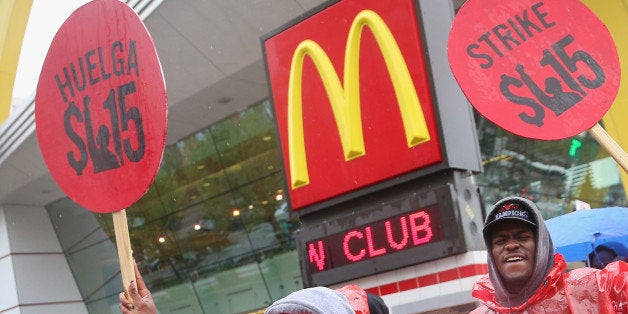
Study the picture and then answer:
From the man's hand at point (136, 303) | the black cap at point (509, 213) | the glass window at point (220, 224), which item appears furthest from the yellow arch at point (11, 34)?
the black cap at point (509, 213)

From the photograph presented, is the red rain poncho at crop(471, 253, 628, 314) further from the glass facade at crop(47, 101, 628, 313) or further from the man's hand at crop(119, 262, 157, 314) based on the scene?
the glass facade at crop(47, 101, 628, 313)

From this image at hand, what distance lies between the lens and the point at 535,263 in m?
2.83

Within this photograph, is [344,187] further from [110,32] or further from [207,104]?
[207,104]

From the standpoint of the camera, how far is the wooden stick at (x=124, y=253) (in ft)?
10.7

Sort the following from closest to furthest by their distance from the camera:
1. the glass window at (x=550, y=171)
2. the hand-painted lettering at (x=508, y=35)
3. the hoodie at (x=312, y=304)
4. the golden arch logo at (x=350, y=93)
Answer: the hoodie at (x=312, y=304)
the hand-painted lettering at (x=508, y=35)
the golden arch logo at (x=350, y=93)
the glass window at (x=550, y=171)

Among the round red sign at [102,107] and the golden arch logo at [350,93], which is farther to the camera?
the golden arch logo at [350,93]

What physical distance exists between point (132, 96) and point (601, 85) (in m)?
2.11

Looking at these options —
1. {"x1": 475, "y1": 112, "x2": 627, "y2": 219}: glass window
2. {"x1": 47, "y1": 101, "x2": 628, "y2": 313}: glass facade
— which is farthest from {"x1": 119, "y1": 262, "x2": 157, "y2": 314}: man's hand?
{"x1": 47, "y1": 101, "x2": 628, "y2": 313}: glass facade

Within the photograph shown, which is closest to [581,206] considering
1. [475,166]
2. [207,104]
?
[475,166]

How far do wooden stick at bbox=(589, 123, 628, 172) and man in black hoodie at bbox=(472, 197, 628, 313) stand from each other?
78 centimetres

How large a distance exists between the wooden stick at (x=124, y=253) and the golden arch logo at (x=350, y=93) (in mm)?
3404

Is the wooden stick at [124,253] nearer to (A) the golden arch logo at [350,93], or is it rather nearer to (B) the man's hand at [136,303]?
(B) the man's hand at [136,303]

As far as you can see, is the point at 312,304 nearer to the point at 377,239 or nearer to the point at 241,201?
the point at 377,239

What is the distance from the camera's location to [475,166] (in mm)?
6754
